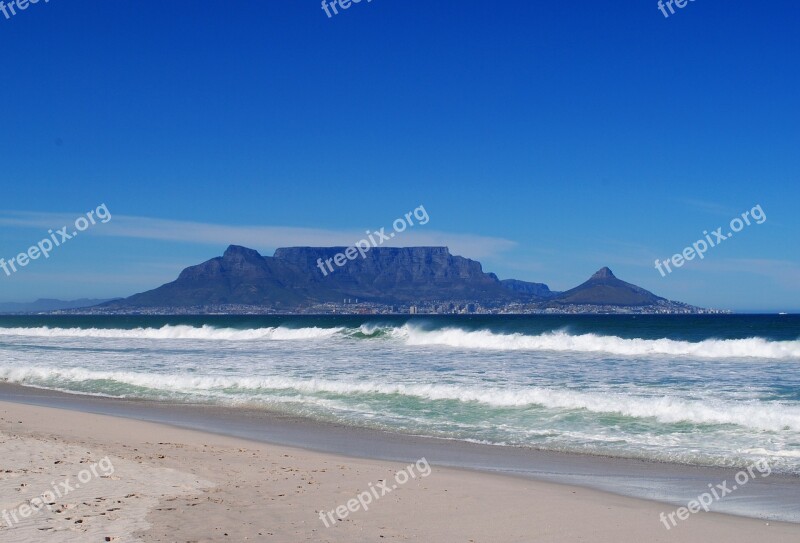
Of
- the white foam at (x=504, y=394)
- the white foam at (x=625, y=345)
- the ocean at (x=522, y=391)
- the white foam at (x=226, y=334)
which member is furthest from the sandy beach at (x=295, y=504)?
the white foam at (x=226, y=334)

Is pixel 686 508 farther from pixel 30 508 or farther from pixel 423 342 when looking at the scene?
pixel 423 342

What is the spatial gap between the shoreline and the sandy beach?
1.95ft

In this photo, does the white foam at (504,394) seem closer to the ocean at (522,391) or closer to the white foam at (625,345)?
the ocean at (522,391)

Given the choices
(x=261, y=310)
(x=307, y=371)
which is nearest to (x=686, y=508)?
(x=307, y=371)

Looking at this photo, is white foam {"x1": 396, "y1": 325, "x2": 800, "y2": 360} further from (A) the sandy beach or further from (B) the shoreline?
(A) the sandy beach

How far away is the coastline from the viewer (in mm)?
7125

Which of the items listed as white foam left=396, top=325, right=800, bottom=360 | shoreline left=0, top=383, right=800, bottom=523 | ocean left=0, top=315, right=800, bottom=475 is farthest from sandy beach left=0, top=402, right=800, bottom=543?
white foam left=396, top=325, right=800, bottom=360

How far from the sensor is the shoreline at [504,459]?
8.84 meters

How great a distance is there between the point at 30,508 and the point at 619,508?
5867 millimetres

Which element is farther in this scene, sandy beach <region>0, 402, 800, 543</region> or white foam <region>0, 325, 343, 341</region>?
white foam <region>0, 325, 343, 341</region>

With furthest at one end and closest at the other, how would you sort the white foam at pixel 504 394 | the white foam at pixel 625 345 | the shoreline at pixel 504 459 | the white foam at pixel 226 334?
the white foam at pixel 226 334, the white foam at pixel 625 345, the white foam at pixel 504 394, the shoreline at pixel 504 459

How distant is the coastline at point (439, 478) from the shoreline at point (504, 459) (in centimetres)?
3

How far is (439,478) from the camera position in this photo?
941cm

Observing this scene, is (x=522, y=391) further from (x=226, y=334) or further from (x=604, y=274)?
(x=604, y=274)
